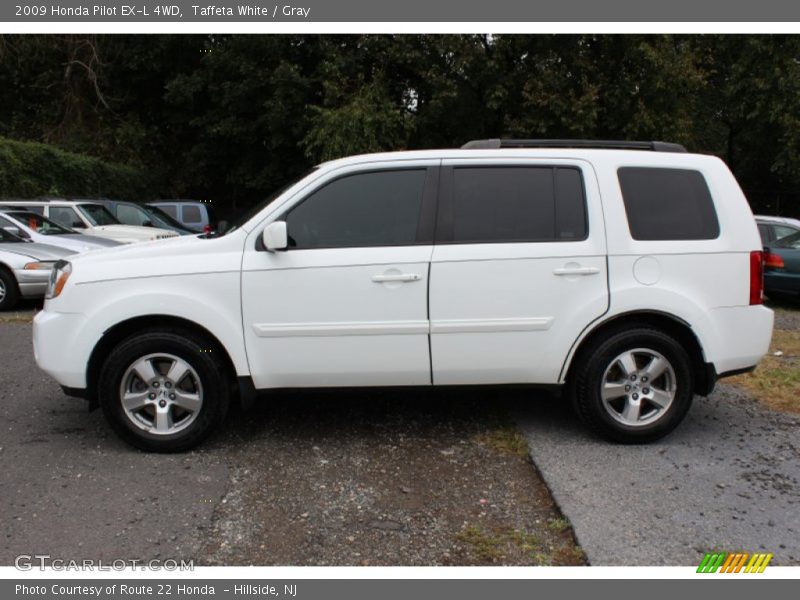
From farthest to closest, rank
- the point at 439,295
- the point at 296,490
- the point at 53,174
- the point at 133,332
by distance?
the point at 53,174 < the point at 133,332 < the point at 439,295 < the point at 296,490

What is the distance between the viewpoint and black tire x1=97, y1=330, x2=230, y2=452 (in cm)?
435

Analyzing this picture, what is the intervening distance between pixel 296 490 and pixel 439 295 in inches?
55.0

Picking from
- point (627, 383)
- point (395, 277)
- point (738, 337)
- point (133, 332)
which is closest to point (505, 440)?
point (627, 383)

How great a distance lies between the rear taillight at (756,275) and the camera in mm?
4531

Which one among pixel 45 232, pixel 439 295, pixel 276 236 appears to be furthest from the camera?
pixel 45 232

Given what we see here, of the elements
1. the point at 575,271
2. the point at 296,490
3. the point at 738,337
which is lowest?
the point at 296,490

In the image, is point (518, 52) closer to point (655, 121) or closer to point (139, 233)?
point (655, 121)

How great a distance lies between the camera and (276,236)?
4.22 metres

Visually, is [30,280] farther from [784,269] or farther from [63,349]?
[784,269]

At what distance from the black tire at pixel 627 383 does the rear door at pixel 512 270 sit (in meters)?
0.18

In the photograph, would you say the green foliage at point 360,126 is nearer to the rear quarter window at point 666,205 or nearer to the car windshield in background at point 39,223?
the car windshield in background at point 39,223

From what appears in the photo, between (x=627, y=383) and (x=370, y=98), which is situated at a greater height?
(x=370, y=98)

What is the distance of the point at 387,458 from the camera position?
4449 mm

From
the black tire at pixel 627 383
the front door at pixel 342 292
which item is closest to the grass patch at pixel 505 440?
the black tire at pixel 627 383
